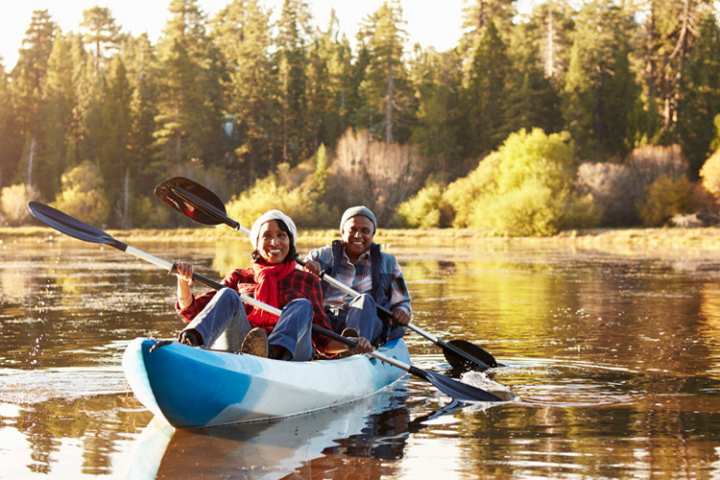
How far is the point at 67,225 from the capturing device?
9.16m

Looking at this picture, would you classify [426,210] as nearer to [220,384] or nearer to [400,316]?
[400,316]

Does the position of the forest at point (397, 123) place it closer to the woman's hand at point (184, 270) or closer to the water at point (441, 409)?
the water at point (441, 409)

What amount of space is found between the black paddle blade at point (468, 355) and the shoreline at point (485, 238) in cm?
2641

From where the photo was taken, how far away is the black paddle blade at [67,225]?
9016 mm

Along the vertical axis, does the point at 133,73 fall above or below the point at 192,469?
above

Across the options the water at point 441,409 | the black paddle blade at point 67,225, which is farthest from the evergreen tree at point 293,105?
the black paddle blade at point 67,225

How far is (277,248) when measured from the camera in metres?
8.43

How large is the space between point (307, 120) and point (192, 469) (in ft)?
222

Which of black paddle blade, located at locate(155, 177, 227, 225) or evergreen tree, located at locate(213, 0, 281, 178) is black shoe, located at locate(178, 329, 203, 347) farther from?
evergreen tree, located at locate(213, 0, 281, 178)

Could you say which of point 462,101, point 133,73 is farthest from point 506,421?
point 133,73

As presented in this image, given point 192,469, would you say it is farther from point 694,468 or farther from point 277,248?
point 694,468

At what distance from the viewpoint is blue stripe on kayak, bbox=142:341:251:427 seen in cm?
718

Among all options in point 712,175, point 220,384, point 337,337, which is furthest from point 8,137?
point 220,384

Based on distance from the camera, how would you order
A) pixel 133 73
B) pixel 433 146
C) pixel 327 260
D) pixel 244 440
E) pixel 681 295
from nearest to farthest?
pixel 244 440, pixel 327 260, pixel 681 295, pixel 433 146, pixel 133 73
